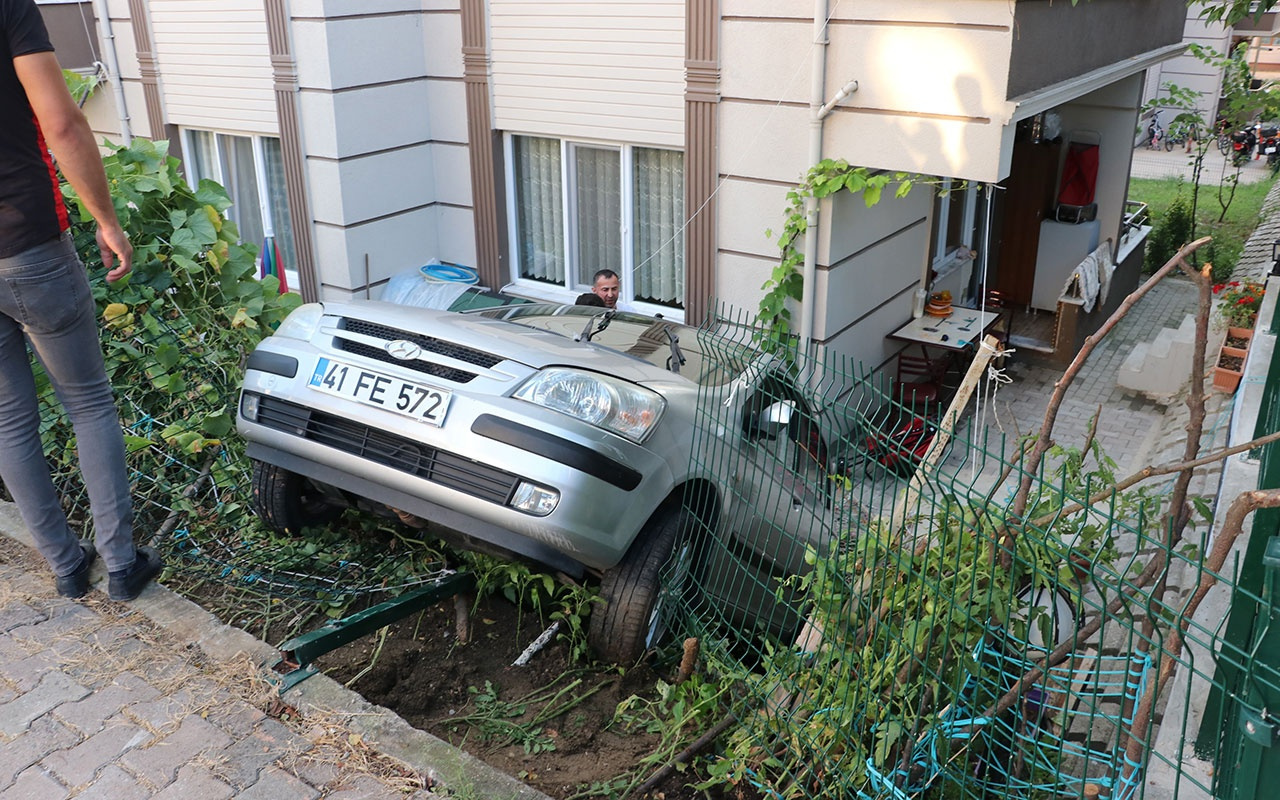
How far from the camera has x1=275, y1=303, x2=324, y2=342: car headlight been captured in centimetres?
414

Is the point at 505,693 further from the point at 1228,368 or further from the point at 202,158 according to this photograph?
the point at 202,158

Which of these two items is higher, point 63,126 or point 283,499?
point 63,126

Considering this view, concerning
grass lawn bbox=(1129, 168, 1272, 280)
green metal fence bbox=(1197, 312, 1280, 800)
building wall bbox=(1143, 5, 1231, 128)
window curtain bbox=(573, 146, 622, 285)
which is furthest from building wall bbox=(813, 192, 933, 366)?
building wall bbox=(1143, 5, 1231, 128)

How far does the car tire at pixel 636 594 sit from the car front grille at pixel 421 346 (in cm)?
86

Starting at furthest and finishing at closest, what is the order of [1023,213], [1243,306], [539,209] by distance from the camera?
[1023,213] → [539,209] → [1243,306]

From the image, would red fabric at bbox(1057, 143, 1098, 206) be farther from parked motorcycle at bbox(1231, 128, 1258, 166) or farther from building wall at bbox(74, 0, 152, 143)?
building wall at bbox(74, 0, 152, 143)

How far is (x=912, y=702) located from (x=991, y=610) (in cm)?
37

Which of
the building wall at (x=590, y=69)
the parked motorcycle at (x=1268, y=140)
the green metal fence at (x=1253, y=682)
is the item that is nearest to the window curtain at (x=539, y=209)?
the building wall at (x=590, y=69)

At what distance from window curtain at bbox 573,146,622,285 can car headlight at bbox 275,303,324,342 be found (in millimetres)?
4782

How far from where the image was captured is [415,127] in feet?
30.8

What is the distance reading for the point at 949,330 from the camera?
909cm

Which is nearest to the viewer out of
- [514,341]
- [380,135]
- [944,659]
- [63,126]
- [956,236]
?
[944,659]

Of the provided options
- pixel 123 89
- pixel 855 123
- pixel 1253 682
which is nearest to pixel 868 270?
pixel 855 123

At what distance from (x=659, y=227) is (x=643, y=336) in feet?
13.0
